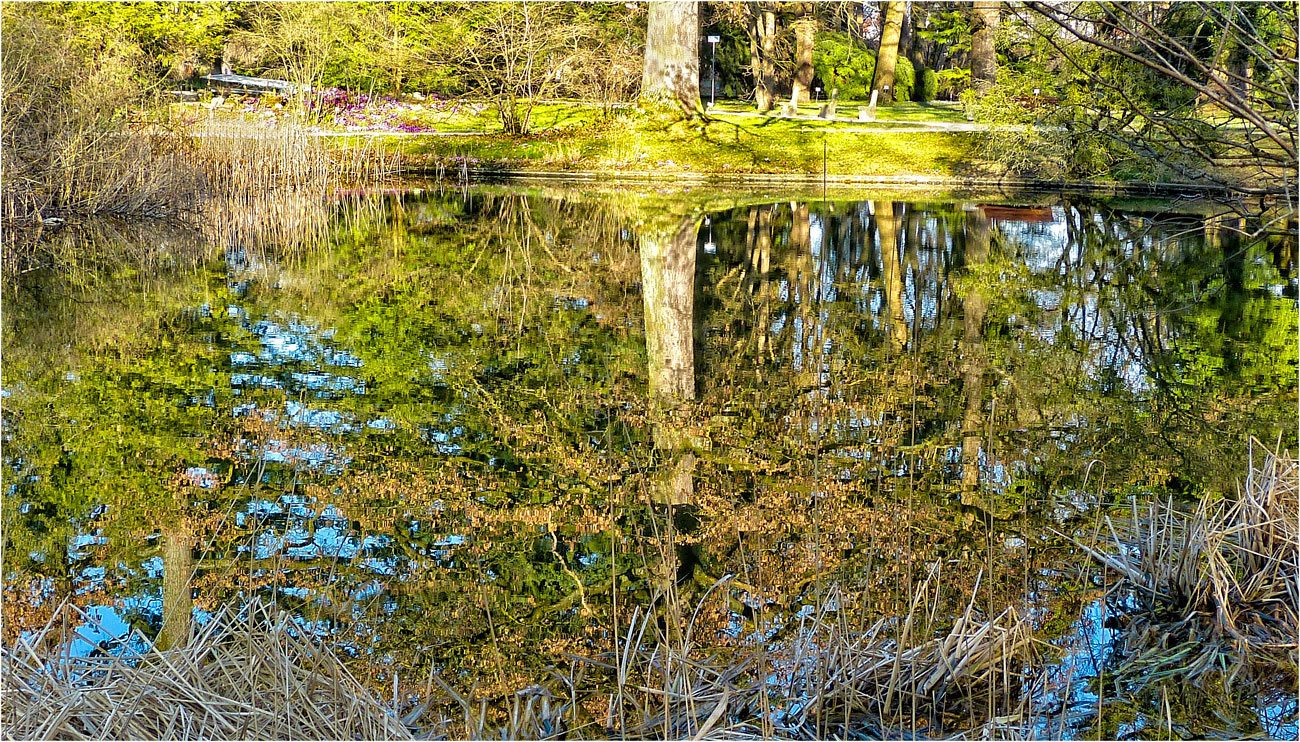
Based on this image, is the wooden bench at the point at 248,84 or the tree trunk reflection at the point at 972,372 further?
the wooden bench at the point at 248,84

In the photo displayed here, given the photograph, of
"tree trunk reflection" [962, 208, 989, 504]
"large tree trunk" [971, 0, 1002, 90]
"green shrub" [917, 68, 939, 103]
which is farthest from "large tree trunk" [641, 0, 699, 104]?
"green shrub" [917, 68, 939, 103]

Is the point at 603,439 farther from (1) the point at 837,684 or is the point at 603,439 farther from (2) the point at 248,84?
(2) the point at 248,84

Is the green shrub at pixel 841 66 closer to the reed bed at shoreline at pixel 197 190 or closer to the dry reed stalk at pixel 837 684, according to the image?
the reed bed at shoreline at pixel 197 190

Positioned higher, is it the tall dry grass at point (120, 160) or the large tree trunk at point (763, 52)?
the large tree trunk at point (763, 52)

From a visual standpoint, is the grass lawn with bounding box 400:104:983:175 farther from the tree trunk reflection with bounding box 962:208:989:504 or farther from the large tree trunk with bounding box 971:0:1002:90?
the tree trunk reflection with bounding box 962:208:989:504

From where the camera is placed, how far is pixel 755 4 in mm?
29359

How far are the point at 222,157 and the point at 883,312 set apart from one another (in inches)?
419

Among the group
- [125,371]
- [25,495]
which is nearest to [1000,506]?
[25,495]

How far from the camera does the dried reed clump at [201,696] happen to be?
3.01 m

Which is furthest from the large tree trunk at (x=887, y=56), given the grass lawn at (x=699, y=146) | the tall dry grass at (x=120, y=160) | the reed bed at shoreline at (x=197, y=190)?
the tall dry grass at (x=120, y=160)

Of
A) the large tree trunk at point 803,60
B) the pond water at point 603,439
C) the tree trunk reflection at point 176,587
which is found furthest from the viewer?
the large tree trunk at point 803,60

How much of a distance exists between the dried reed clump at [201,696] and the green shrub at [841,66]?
3325 centimetres

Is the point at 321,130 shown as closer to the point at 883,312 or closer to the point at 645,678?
the point at 883,312

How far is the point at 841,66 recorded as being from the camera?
35.1 metres
